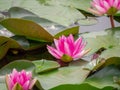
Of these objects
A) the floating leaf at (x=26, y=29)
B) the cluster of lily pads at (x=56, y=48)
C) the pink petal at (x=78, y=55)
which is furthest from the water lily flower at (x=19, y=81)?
the floating leaf at (x=26, y=29)

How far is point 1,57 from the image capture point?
4.60 ft

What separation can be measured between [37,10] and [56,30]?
0.77 ft

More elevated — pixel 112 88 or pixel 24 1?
pixel 24 1

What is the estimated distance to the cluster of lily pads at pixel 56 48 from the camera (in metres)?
1.16

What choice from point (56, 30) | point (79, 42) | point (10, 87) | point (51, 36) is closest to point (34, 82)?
point (10, 87)

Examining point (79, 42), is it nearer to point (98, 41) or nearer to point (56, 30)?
point (98, 41)

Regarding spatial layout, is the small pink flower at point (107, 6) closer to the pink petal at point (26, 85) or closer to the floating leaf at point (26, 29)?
the floating leaf at point (26, 29)

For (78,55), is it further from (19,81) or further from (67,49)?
(19,81)

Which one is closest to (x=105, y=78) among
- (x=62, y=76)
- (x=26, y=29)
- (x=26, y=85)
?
(x=62, y=76)

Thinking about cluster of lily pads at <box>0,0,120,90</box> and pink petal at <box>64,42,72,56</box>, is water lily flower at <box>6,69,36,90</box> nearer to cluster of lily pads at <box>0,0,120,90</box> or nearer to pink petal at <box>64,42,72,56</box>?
cluster of lily pads at <box>0,0,120,90</box>

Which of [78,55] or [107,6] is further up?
[107,6]

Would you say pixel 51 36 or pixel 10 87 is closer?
pixel 10 87

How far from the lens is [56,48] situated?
1401 mm

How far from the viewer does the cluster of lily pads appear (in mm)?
1155
